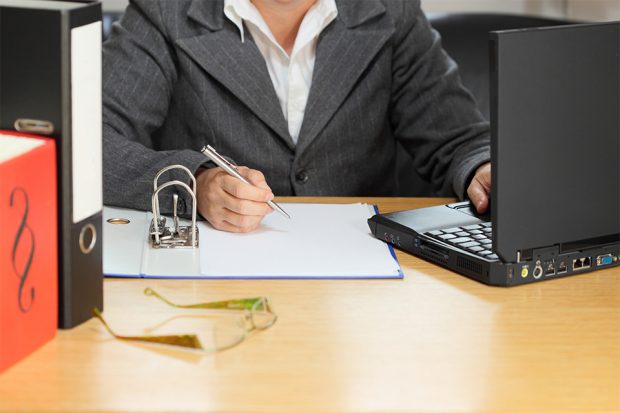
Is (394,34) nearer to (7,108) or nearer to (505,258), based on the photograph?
(505,258)

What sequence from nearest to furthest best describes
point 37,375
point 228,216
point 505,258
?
point 37,375
point 505,258
point 228,216

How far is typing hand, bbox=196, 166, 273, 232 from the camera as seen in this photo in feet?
4.51

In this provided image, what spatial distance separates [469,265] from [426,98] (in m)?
0.69

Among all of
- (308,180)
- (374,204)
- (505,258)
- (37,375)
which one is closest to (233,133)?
(308,180)

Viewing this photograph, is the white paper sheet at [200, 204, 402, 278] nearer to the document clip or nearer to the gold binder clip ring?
the document clip

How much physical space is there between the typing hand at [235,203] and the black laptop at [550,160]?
25cm

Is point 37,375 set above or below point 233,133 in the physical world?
below

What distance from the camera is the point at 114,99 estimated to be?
1696 mm

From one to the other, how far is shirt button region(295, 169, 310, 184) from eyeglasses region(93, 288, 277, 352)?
0.69 metres

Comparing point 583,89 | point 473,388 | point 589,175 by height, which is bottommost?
point 473,388

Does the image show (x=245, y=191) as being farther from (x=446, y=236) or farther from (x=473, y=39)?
(x=473, y=39)

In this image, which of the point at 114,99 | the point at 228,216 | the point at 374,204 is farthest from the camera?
the point at 114,99

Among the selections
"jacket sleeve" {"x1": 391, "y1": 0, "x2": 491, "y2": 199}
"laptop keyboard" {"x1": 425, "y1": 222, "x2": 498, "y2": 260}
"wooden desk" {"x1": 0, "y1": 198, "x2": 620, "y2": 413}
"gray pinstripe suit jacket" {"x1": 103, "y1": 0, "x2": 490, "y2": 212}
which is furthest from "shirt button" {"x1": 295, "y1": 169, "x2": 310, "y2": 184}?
"wooden desk" {"x1": 0, "y1": 198, "x2": 620, "y2": 413}

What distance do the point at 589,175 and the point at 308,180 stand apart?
27.2 inches
